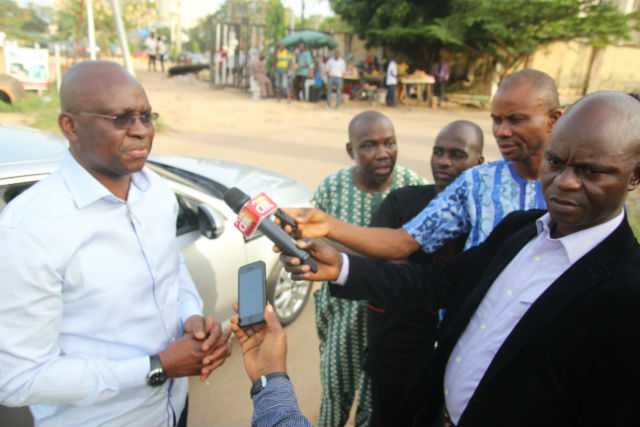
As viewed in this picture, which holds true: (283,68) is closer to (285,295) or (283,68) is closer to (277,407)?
(285,295)

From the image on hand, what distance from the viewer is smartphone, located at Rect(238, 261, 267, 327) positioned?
4.33ft

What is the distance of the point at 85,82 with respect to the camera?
1.49 meters

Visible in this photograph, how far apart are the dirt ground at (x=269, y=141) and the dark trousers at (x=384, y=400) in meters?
0.72

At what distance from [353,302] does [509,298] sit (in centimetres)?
119

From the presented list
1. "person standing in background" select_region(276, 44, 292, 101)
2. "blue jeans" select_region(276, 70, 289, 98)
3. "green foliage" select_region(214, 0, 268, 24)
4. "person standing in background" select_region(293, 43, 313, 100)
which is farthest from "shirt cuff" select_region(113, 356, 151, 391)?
"green foliage" select_region(214, 0, 268, 24)

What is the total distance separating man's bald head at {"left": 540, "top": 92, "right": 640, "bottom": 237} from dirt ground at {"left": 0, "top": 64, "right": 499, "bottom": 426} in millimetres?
2304

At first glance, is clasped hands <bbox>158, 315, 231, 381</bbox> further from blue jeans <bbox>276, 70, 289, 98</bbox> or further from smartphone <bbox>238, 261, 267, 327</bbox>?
blue jeans <bbox>276, 70, 289, 98</bbox>

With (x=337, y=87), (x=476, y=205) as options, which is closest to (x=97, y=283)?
(x=476, y=205)

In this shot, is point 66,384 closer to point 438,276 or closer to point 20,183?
point 20,183

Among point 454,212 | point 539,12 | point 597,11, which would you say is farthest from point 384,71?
point 454,212

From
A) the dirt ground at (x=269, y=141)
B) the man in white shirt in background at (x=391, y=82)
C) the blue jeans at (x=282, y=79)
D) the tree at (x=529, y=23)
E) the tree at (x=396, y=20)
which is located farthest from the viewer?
the tree at (x=396, y=20)

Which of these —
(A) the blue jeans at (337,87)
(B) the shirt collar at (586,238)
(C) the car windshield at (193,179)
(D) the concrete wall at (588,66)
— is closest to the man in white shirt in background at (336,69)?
(A) the blue jeans at (337,87)

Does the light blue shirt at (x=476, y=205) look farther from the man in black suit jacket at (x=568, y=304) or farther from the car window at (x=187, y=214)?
the car window at (x=187, y=214)

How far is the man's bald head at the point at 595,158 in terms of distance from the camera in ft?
3.53
